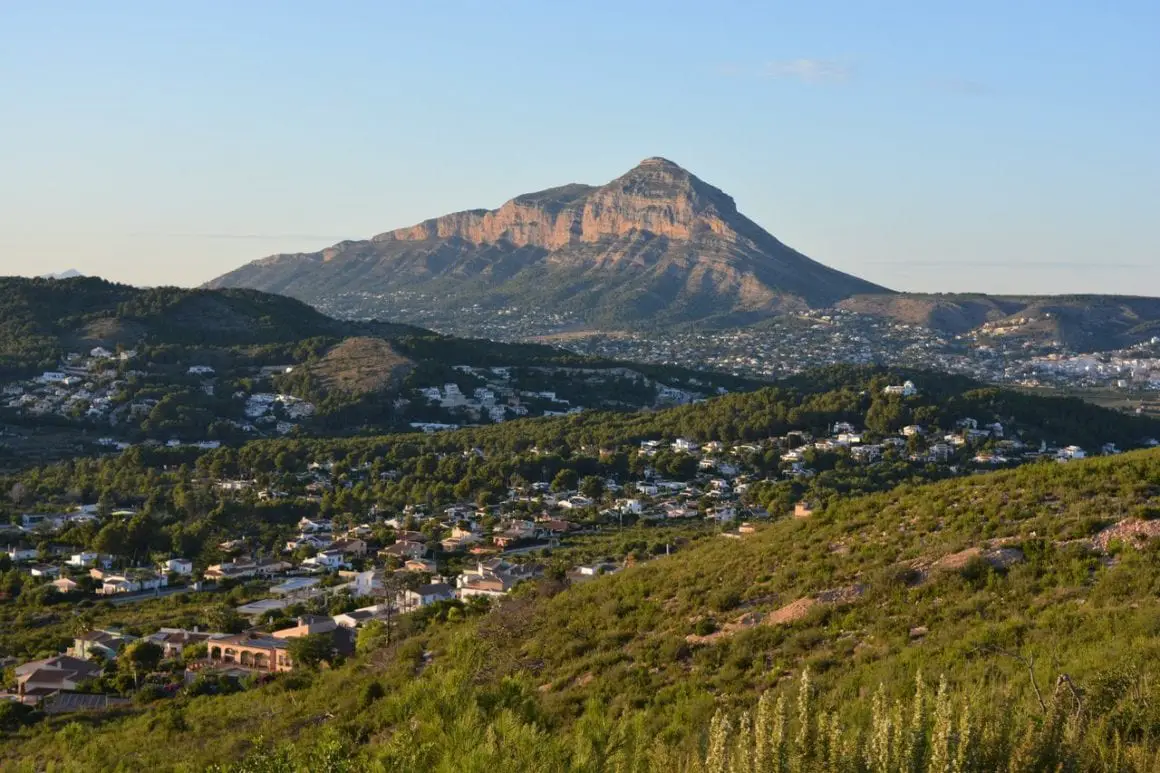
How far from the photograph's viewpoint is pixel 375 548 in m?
37.9

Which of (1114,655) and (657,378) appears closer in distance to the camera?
(1114,655)

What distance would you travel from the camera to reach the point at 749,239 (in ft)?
636

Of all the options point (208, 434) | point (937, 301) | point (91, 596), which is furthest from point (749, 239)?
point (91, 596)

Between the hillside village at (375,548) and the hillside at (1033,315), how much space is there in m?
97.4

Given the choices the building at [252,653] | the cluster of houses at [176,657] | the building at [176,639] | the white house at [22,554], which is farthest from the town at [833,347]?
the building at [252,653]

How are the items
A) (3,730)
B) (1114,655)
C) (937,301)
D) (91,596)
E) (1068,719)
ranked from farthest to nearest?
(937,301) < (91,596) < (3,730) < (1114,655) < (1068,719)

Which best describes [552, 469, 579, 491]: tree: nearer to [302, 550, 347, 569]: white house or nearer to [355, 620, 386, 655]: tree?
[302, 550, 347, 569]: white house

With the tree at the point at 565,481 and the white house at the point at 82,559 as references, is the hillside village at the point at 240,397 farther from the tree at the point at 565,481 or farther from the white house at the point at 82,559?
the white house at the point at 82,559

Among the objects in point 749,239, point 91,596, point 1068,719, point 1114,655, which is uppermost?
point 749,239

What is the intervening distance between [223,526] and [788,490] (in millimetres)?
19842

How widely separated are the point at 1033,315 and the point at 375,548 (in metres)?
136

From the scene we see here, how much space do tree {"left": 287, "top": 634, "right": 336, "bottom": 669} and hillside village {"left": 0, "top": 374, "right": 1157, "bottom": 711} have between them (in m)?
0.09

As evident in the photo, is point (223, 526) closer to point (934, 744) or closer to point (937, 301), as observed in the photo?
point (934, 744)

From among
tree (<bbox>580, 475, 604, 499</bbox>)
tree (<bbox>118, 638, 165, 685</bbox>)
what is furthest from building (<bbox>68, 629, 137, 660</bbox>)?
tree (<bbox>580, 475, 604, 499</bbox>)
